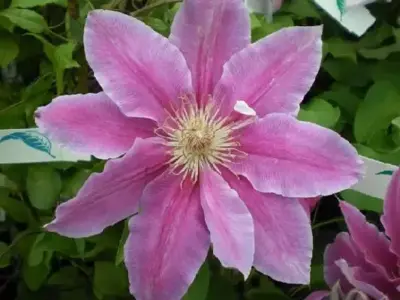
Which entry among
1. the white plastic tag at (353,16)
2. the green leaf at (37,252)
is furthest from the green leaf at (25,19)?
the white plastic tag at (353,16)

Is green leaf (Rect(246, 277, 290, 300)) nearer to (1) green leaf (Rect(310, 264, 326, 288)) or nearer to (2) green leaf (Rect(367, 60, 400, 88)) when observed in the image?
(1) green leaf (Rect(310, 264, 326, 288))

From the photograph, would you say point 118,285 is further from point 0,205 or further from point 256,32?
point 256,32

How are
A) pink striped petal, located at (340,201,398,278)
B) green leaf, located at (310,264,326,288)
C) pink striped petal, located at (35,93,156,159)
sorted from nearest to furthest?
pink striped petal, located at (35,93,156,159), pink striped petal, located at (340,201,398,278), green leaf, located at (310,264,326,288)

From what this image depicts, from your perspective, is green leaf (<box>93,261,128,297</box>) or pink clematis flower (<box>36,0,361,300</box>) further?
green leaf (<box>93,261,128,297</box>)

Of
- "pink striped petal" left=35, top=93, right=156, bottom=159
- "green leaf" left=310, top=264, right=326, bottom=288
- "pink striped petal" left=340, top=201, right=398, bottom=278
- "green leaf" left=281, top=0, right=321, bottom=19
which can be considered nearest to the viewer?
"pink striped petal" left=35, top=93, right=156, bottom=159

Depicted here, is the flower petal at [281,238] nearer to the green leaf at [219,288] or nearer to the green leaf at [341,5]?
the green leaf at [219,288]

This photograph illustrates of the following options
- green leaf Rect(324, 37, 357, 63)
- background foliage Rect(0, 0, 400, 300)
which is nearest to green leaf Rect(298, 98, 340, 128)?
background foliage Rect(0, 0, 400, 300)

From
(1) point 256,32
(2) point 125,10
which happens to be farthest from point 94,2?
(1) point 256,32
